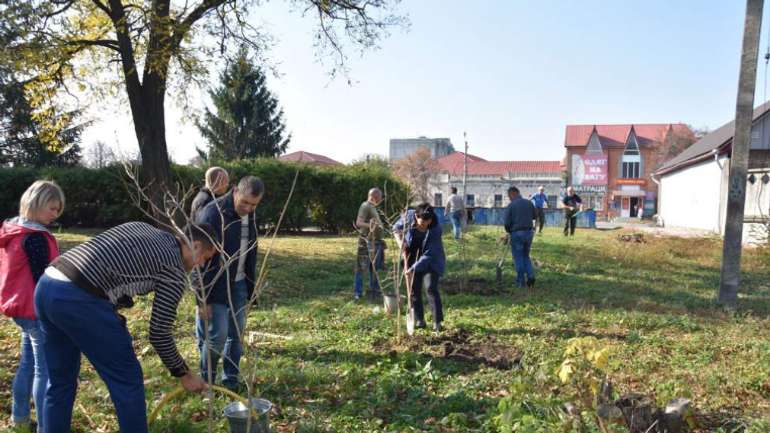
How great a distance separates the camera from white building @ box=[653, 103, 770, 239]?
15.3 metres

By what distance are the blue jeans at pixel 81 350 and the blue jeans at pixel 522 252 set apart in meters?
6.68

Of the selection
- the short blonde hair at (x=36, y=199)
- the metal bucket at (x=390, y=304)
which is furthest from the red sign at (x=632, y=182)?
the short blonde hair at (x=36, y=199)

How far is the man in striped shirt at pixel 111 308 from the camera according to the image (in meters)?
2.37

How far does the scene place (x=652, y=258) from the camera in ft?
39.1

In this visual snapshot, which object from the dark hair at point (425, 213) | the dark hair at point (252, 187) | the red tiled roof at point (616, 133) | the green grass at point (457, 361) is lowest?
the green grass at point (457, 361)

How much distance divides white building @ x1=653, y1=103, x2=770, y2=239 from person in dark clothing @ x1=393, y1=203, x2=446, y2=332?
12911 millimetres

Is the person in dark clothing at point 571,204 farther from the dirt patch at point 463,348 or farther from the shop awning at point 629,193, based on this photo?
the shop awning at point 629,193

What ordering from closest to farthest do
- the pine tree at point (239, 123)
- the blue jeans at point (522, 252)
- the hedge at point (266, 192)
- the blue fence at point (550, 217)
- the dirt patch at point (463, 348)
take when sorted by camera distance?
the dirt patch at point (463, 348) → the blue jeans at point (522, 252) → the hedge at point (266, 192) → the blue fence at point (550, 217) → the pine tree at point (239, 123)

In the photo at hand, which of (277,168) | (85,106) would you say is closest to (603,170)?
(277,168)

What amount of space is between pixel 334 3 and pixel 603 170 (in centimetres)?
4474

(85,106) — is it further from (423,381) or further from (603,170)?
(603,170)

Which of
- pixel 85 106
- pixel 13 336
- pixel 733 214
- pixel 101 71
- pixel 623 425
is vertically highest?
pixel 101 71

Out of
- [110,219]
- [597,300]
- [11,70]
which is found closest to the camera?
[597,300]

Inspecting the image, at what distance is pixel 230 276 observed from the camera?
12.3 ft
